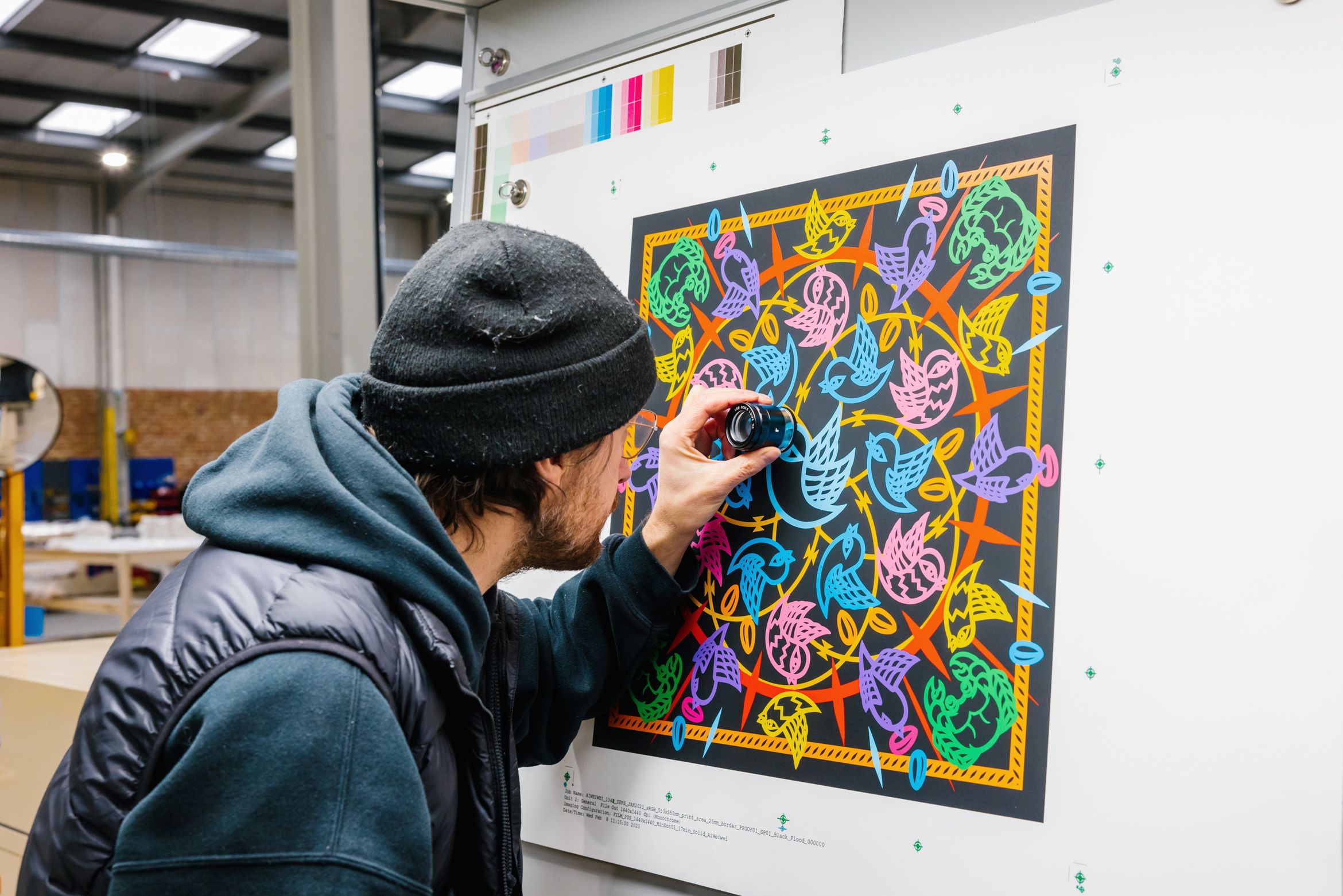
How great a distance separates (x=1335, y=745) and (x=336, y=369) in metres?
1.44

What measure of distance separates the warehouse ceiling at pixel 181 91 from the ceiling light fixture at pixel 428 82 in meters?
0.04

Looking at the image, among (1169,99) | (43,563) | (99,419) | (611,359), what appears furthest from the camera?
(99,419)

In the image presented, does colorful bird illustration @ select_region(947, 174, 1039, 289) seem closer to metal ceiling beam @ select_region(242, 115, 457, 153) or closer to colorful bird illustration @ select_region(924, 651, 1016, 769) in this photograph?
colorful bird illustration @ select_region(924, 651, 1016, 769)

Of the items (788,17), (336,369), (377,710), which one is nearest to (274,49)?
(336,369)

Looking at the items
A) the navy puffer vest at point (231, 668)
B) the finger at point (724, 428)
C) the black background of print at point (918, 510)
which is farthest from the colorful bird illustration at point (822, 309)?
the navy puffer vest at point (231, 668)

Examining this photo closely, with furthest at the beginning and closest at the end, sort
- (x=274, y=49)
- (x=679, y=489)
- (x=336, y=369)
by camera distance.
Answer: (x=274, y=49), (x=336, y=369), (x=679, y=489)

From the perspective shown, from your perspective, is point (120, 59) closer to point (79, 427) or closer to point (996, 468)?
point (79, 427)

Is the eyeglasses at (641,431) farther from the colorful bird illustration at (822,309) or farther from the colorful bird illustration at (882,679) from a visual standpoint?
the colorful bird illustration at (882,679)

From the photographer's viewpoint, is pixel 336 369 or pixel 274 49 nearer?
pixel 336 369

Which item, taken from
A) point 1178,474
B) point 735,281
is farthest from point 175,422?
point 1178,474

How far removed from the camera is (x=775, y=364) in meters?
1.01

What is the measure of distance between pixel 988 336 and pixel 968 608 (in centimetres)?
24

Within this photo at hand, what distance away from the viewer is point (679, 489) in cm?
103

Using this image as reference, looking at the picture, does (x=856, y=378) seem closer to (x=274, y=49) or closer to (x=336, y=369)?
(x=336, y=369)
